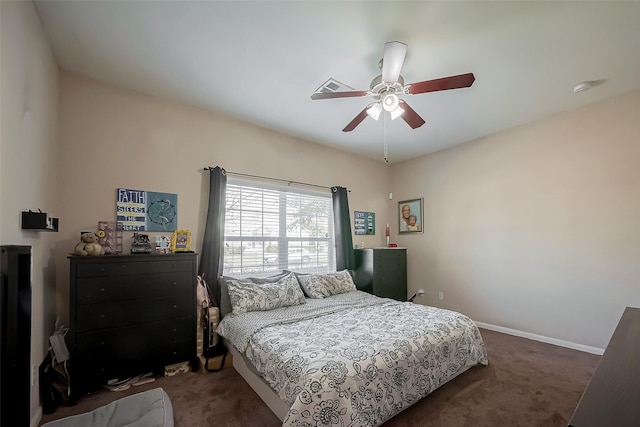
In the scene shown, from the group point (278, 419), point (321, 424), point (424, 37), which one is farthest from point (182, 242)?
point (424, 37)

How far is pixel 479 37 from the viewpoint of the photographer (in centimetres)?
196

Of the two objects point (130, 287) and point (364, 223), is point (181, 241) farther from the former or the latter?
point (364, 223)

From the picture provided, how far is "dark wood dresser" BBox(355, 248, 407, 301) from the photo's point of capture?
404 centimetres

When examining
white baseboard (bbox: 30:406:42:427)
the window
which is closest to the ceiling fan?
the window

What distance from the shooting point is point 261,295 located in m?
2.81

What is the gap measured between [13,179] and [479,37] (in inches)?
121

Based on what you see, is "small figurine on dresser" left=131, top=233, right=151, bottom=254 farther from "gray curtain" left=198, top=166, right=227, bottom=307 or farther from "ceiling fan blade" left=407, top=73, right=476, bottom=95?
"ceiling fan blade" left=407, top=73, right=476, bottom=95

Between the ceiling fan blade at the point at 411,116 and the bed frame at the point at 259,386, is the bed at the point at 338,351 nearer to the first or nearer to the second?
the bed frame at the point at 259,386

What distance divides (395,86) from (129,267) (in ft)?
8.48

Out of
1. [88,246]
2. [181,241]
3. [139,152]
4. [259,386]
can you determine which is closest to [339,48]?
[139,152]

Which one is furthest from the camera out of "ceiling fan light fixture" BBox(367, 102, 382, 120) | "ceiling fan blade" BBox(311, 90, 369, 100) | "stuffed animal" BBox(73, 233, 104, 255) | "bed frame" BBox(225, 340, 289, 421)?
"ceiling fan light fixture" BBox(367, 102, 382, 120)

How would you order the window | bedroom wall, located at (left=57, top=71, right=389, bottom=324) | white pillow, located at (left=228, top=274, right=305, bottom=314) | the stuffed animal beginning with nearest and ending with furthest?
the stuffed animal
bedroom wall, located at (left=57, top=71, right=389, bottom=324)
white pillow, located at (left=228, top=274, right=305, bottom=314)
the window

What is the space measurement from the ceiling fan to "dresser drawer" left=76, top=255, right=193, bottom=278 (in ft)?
6.19

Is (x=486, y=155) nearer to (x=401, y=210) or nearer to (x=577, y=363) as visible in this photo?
(x=401, y=210)
